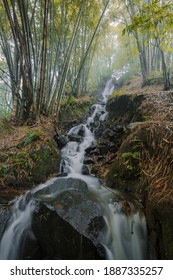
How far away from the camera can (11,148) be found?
132 inches

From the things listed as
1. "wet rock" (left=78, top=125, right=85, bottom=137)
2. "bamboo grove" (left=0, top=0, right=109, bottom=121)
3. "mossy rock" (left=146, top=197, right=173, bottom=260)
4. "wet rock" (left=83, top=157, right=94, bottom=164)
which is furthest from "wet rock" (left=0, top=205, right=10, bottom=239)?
"wet rock" (left=78, top=125, right=85, bottom=137)

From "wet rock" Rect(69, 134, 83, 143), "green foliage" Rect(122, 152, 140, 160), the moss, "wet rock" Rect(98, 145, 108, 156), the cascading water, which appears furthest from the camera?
"wet rock" Rect(69, 134, 83, 143)

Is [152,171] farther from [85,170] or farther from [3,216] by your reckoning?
[3,216]

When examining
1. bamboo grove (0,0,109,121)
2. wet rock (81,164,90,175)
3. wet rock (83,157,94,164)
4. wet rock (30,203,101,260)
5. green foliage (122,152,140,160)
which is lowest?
wet rock (30,203,101,260)

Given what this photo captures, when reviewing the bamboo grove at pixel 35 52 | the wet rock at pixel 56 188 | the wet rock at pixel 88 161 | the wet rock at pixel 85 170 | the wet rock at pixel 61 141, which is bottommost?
the wet rock at pixel 56 188

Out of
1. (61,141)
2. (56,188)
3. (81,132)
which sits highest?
(81,132)

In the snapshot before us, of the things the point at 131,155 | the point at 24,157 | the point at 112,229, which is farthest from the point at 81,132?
Answer: the point at 112,229

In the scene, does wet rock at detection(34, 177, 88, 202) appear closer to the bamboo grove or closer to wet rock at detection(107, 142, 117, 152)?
wet rock at detection(107, 142, 117, 152)

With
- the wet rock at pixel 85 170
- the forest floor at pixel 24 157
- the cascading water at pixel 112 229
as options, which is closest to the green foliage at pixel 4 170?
the forest floor at pixel 24 157

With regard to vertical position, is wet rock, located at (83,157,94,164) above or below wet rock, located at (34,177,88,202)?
above

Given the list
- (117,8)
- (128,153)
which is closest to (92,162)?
(128,153)

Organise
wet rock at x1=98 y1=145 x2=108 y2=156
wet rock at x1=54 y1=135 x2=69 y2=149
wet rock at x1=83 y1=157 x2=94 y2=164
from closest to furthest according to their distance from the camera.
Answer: wet rock at x1=83 y1=157 x2=94 y2=164 → wet rock at x1=98 y1=145 x2=108 y2=156 → wet rock at x1=54 y1=135 x2=69 y2=149

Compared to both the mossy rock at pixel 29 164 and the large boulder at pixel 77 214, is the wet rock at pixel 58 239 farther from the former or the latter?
the mossy rock at pixel 29 164
